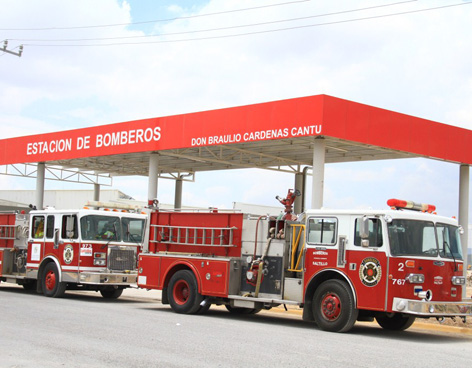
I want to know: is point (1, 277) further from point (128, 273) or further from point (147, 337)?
point (147, 337)

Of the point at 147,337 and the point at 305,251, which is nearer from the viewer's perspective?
the point at 147,337

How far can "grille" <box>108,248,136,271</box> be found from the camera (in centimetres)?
1858

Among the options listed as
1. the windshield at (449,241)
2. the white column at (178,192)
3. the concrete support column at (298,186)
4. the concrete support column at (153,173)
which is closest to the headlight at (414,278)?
the windshield at (449,241)

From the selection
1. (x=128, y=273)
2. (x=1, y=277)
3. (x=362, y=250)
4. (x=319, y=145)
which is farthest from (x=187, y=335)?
(x=1, y=277)

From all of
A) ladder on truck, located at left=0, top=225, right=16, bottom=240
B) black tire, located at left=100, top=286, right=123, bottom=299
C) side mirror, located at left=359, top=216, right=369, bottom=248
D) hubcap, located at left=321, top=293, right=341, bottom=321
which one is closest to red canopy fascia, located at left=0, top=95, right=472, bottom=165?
black tire, located at left=100, top=286, right=123, bottom=299

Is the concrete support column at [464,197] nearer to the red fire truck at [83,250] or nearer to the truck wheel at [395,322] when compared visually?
the truck wheel at [395,322]

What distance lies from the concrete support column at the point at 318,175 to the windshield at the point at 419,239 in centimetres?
726

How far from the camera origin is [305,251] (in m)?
13.5

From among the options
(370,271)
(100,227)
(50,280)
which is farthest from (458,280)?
(50,280)

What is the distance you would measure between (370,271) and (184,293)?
16.9 ft

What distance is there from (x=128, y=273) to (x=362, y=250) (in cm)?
826

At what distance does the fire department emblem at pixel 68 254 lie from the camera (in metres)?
18.6

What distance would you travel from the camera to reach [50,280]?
1930cm

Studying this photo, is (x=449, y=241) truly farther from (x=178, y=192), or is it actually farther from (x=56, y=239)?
(x=178, y=192)
